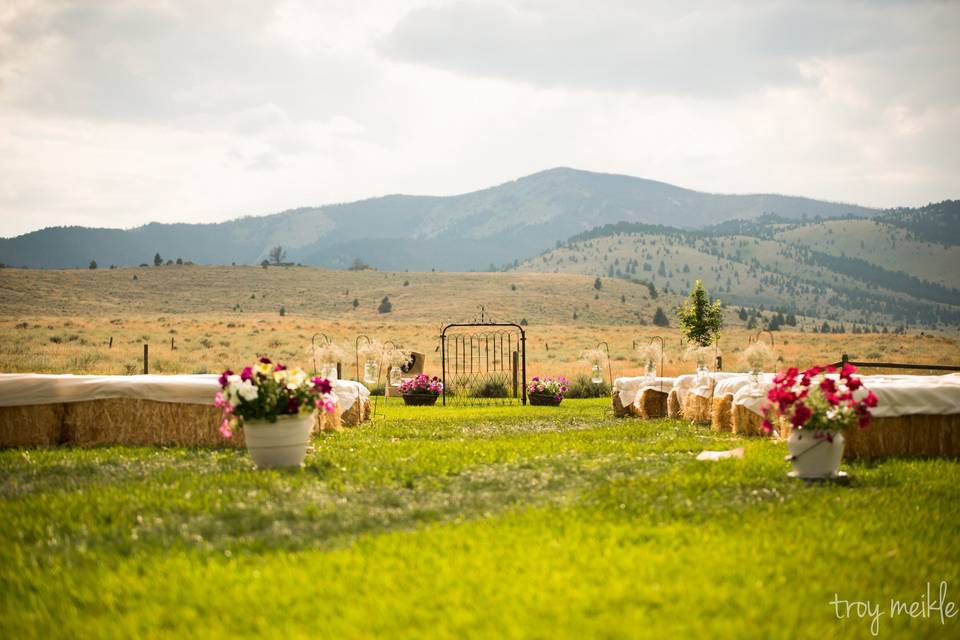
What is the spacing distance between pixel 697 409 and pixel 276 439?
8.38 metres

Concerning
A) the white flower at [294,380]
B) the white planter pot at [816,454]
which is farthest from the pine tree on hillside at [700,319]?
the white flower at [294,380]

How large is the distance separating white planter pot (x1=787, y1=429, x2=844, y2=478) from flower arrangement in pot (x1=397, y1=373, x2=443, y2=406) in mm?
13476

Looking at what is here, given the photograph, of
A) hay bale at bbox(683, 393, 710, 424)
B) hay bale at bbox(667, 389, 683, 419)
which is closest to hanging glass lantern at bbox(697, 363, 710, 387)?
hay bale at bbox(683, 393, 710, 424)

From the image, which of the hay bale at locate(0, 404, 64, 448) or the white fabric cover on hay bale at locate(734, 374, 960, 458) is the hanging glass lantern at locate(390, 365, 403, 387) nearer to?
the hay bale at locate(0, 404, 64, 448)

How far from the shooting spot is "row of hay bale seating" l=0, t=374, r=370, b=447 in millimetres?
10625

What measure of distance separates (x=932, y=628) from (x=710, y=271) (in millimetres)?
179479

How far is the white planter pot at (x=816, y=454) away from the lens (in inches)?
299

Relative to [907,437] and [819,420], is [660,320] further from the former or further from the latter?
[819,420]

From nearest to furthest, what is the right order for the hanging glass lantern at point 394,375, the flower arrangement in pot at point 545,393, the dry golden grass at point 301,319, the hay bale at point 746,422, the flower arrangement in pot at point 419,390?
the hay bale at point 746,422 < the flower arrangement in pot at point 545,393 < the flower arrangement in pot at point 419,390 < the hanging glass lantern at point 394,375 < the dry golden grass at point 301,319

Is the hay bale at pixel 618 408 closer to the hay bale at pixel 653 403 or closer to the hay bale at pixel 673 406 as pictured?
the hay bale at pixel 653 403

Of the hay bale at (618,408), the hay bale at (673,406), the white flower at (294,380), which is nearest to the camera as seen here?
the white flower at (294,380)

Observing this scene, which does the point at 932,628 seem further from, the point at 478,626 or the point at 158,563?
the point at 158,563

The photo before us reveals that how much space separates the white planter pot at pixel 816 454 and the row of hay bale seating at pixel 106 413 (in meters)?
6.84

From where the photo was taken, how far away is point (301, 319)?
226 ft
